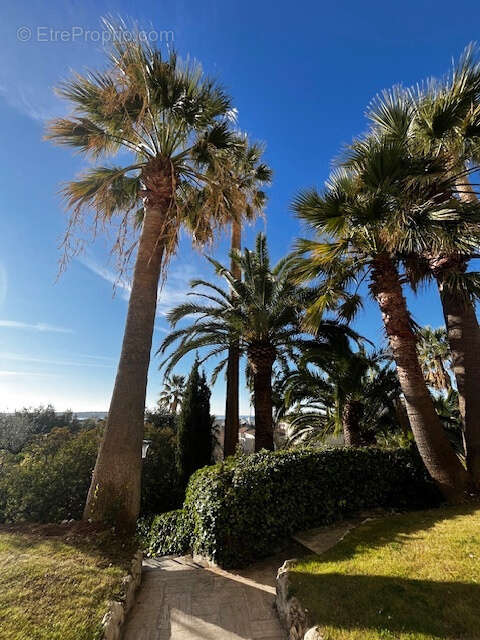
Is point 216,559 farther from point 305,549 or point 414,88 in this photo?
point 414,88

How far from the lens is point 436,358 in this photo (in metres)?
25.0

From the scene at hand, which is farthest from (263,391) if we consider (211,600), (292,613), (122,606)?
(122,606)

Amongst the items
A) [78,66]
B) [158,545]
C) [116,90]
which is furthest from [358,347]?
[78,66]

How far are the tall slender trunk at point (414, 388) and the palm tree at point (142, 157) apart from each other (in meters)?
4.20

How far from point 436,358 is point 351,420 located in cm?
1806

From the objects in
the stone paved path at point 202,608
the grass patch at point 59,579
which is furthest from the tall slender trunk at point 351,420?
the grass patch at point 59,579

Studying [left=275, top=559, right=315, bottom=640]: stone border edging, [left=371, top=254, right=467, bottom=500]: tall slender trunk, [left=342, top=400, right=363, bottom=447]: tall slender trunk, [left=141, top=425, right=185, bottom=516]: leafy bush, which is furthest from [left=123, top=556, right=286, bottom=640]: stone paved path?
[left=342, top=400, right=363, bottom=447]: tall slender trunk

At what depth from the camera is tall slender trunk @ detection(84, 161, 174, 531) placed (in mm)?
5078

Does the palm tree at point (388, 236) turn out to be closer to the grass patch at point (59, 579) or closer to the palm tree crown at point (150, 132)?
the palm tree crown at point (150, 132)

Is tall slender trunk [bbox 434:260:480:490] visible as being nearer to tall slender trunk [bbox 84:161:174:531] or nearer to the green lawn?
the green lawn

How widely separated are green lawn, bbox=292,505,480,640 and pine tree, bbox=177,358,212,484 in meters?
6.89

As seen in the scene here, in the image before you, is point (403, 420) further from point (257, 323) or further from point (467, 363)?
point (257, 323)

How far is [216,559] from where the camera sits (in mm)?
5137

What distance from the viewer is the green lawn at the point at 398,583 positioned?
8.95 feet
